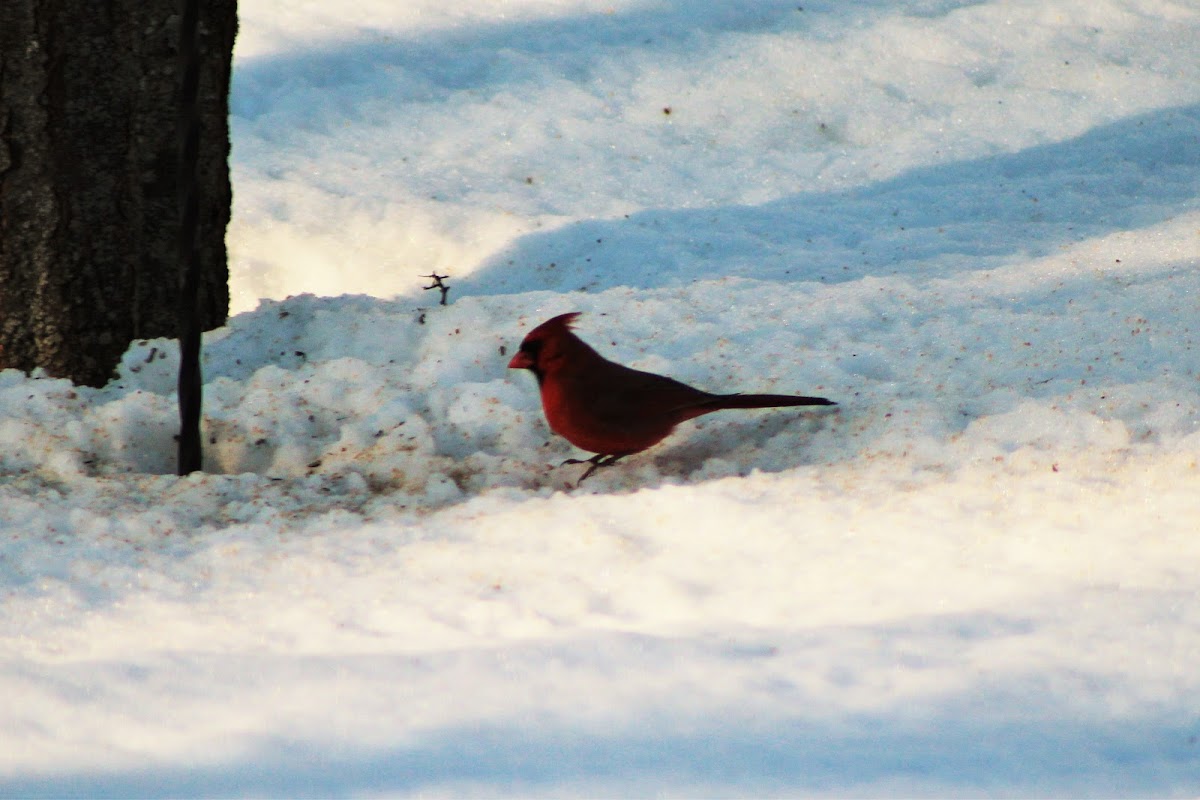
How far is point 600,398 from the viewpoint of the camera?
132 inches

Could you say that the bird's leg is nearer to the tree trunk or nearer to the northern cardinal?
the northern cardinal

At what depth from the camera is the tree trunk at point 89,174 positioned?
3.80m

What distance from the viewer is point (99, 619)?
2668 millimetres

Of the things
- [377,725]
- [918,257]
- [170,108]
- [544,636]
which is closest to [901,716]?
[544,636]

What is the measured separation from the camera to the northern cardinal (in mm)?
3342

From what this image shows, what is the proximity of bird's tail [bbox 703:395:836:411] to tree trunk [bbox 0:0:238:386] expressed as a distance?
1604 mm

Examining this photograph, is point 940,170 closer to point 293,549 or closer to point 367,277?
point 367,277

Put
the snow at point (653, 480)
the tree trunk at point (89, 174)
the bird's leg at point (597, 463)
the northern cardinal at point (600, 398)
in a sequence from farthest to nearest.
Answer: the tree trunk at point (89, 174) < the bird's leg at point (597, 463) < the northern cardinal at point (600, 398) < the snow at point (653, 480)

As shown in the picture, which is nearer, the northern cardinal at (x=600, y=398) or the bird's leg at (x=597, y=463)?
the northern cardinal at (x=600, y=398)

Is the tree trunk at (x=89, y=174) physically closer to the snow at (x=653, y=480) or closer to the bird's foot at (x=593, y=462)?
the snow at (x=653, y=480)

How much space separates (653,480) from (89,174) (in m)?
1.96

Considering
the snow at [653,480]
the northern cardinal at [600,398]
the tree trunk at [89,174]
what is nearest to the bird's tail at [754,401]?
the northern cardinal at [600,398]

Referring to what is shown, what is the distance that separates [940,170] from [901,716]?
4810 millimetres

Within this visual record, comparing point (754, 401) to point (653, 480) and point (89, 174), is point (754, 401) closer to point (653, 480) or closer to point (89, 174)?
point (653, 480)
